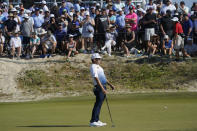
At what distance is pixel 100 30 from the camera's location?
85.3 ft

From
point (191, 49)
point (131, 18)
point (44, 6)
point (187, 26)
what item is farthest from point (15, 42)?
point (191, 49)

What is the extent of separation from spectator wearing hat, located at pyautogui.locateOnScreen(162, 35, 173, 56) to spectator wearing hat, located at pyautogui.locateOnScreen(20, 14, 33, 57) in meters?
6.60

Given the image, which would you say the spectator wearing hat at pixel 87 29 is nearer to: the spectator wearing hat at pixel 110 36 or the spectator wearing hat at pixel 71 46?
the spectator wearing hat at pixel 71 46

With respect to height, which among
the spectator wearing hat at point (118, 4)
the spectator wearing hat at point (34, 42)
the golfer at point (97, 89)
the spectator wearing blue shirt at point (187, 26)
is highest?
the spectator wearing hat at point (118, 4)

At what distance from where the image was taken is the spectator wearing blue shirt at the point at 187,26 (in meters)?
24.4

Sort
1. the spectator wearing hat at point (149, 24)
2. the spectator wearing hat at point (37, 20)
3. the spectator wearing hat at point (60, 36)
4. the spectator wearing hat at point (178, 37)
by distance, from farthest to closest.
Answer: the spectator wearing hat at point (37, 20) < the spectator wearing hat at point (60, 36) < the spectator wearing hat at point (149, 24) < the spectator wearing hat at point (178, 37)

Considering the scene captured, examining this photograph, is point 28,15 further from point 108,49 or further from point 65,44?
point 108,49

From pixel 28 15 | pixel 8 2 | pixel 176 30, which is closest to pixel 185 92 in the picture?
pixel 176 30

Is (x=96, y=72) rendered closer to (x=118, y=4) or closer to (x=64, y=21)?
(x=64, y=21)

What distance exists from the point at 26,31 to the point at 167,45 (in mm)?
6946

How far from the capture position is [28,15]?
26.5m

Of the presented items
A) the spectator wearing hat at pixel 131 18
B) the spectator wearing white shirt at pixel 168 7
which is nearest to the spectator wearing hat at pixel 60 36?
the spectator wearing hat at pixel 131 18

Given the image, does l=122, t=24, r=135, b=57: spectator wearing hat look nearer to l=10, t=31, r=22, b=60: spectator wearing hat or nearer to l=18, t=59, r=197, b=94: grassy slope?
l=18, t=59, r=197, b=94: grassy slope

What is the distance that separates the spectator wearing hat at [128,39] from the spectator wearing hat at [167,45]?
154cm
